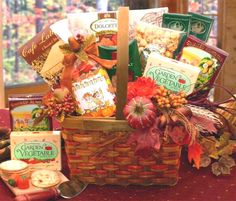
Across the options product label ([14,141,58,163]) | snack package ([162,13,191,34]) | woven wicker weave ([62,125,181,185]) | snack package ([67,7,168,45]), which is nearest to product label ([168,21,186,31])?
snack package ([162,13,191,34])

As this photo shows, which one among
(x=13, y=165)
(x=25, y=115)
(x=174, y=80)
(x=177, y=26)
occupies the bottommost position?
(x=13, y=165)

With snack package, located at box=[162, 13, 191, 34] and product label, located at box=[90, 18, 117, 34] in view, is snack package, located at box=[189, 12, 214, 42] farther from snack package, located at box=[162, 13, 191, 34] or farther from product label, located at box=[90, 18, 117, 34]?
product label, located at box=[90, 18, 117, 34]

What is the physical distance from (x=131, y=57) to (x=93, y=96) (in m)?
0.15

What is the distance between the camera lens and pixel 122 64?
100 centimetres

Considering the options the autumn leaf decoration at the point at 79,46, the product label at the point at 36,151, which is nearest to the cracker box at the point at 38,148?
the product label at the point at 36,151

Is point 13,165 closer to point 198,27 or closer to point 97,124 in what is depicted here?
Answer: point 97,124

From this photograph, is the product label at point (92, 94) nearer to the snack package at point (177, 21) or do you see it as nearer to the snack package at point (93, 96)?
the snack package at point (93, 96)

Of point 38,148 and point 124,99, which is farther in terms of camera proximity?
point 38,148

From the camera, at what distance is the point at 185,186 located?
3.73ft

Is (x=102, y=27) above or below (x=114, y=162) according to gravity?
above

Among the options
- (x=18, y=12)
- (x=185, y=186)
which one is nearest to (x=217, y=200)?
(x=185, y=186)

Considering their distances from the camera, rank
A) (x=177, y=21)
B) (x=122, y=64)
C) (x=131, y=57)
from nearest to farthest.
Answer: (x=122, y=64) < (x=131, y=57) < (x=177, y=21)

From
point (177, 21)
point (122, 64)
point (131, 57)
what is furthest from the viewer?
point (177, 21)

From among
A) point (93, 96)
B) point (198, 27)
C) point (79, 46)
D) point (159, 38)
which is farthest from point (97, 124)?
point (198, 27)
